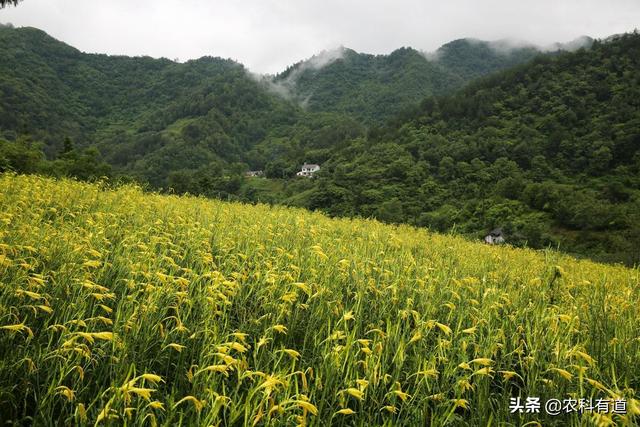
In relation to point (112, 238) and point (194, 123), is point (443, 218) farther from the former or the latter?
point (194, 123)

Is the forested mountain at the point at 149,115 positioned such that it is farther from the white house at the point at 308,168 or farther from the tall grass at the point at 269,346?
the tall grass at the point at 269,346

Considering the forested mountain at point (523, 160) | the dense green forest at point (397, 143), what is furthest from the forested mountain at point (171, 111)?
the forested mountain at point (523, 160)

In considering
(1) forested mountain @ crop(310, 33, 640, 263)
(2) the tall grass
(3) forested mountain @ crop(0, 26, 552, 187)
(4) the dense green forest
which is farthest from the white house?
(2) the tall grass

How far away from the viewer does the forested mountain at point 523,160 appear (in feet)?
164

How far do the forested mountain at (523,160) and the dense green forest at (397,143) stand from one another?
0.32 m

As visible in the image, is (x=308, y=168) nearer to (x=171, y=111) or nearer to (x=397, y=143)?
(x=397, y=143)

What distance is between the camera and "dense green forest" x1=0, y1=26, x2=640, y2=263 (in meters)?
49.1

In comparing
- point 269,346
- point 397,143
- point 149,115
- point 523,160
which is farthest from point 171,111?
point 269,346

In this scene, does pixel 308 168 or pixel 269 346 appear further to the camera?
pixel 308 168

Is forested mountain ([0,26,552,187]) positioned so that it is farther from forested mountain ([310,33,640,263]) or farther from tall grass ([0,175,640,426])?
tall grass ([0,175,640,426])

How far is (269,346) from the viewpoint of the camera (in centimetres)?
252

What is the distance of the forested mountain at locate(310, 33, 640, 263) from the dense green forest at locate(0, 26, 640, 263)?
0.32 m

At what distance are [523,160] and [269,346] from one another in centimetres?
8569

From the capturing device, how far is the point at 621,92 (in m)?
82.1
